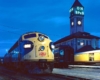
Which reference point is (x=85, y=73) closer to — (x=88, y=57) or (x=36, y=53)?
(x=36, y=53)

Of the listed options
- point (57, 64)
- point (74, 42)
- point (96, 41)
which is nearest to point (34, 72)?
point (57, 64)

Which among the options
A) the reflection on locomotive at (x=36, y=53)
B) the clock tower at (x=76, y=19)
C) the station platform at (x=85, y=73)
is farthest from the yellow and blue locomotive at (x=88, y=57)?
the clock tower at (x=76, y=19)

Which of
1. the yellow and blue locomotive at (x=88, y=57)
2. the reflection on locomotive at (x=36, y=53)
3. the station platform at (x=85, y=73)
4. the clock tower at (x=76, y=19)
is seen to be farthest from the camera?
the clock tower at (x=76, y=19)

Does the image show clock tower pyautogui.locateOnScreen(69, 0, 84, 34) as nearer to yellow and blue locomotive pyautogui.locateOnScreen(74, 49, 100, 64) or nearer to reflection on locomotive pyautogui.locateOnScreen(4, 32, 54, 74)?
yellow and blue locomotive pyautogui.locateOnScreen(74, 49, 100, 64)

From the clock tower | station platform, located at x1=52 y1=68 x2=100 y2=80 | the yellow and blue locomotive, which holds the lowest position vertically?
station platform, located at x1=52 y1=68 x2=100 y2=80

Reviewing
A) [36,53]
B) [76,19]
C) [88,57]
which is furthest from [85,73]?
[76,19]

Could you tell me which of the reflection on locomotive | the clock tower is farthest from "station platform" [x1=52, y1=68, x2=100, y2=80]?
the clock tower

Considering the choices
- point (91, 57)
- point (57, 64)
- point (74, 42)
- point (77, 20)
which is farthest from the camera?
point (77, 20)

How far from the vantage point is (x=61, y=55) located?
3459 cm

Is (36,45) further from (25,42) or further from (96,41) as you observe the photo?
(96,41)

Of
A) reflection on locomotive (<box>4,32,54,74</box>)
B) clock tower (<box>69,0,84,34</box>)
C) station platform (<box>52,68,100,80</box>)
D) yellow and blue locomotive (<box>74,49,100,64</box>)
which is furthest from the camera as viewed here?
clock tower (<box>69,0,84,34</box>)

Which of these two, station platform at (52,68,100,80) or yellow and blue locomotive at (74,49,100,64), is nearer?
station platform at (52,68,100,80)

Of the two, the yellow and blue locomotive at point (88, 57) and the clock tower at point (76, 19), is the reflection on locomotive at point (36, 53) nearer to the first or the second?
the yellow and blue locomotive at point (88, 57)

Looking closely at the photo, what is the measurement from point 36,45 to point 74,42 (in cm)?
3932
